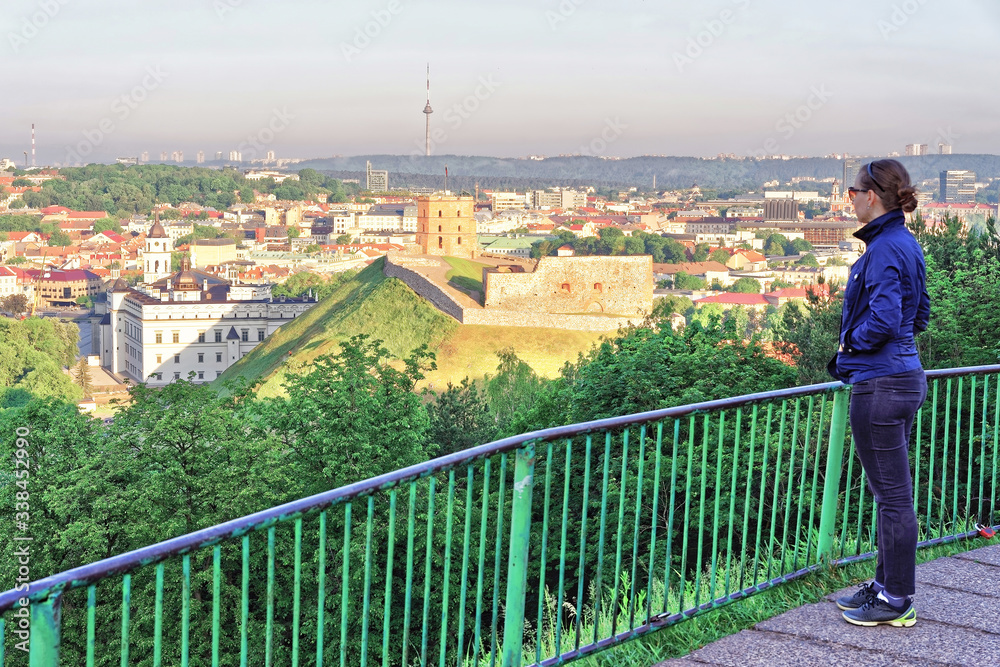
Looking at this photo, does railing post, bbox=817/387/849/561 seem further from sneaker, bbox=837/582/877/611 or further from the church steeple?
the church steeple

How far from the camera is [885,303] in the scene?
388 cm

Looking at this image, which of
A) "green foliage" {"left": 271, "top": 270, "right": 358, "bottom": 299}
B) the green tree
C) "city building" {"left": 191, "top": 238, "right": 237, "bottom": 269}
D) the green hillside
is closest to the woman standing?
the green hillside

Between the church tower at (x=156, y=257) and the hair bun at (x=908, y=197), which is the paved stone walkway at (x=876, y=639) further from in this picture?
the church tower at (x=156, y=257)

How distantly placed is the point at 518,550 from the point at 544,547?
276 mm

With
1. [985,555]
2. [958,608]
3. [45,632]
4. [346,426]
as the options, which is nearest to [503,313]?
[346,426]

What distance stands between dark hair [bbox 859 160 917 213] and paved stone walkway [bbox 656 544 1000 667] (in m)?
1.62

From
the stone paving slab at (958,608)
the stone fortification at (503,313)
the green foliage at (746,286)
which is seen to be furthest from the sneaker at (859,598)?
the green foliage at (746,286)

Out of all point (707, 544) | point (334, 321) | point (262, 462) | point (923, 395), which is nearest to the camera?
point (923, 395)

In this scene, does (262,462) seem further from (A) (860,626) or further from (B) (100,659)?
(A) (860,626)

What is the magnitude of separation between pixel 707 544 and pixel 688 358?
587 cm

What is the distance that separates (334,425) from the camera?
809 inches

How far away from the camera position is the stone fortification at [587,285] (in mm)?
51250

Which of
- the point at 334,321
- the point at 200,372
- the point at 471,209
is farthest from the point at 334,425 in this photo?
the point at 200,372

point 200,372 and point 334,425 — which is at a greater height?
point 334,425
